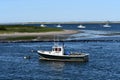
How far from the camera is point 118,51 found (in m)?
94.6

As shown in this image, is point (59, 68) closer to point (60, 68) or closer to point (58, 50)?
point (60, 68)

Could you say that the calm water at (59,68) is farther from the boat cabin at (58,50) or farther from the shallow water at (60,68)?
the boat cabin at (58,50)

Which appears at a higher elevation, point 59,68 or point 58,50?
point 58,50

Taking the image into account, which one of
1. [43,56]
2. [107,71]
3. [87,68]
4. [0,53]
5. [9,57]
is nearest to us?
[107,71]

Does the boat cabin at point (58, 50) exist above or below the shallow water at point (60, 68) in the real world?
above

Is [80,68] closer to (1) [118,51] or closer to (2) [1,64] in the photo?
(2) [1,64]

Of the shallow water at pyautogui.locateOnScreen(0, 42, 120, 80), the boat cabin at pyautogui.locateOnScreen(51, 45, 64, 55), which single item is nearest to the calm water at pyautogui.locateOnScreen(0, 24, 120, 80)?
the shallow water at pyautogui.locateOnScreen(0, 42, 120, 80)

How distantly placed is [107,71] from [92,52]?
3015 cm

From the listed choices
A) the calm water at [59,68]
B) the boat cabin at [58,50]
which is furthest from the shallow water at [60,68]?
the boat cabin at [58,50]

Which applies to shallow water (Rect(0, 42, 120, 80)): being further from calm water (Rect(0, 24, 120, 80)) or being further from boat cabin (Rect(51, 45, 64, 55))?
boat cabin (Rect(51, 45, 64, 55))

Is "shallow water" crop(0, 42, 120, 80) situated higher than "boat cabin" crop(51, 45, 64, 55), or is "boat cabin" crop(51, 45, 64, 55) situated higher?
"boat cabin" crop(51, 45, 64, 55)

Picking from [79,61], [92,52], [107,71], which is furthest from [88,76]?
[92,52]

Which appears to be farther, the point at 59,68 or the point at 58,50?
the point at 58,50

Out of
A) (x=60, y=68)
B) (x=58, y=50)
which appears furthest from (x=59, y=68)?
(x=58, y=50)
